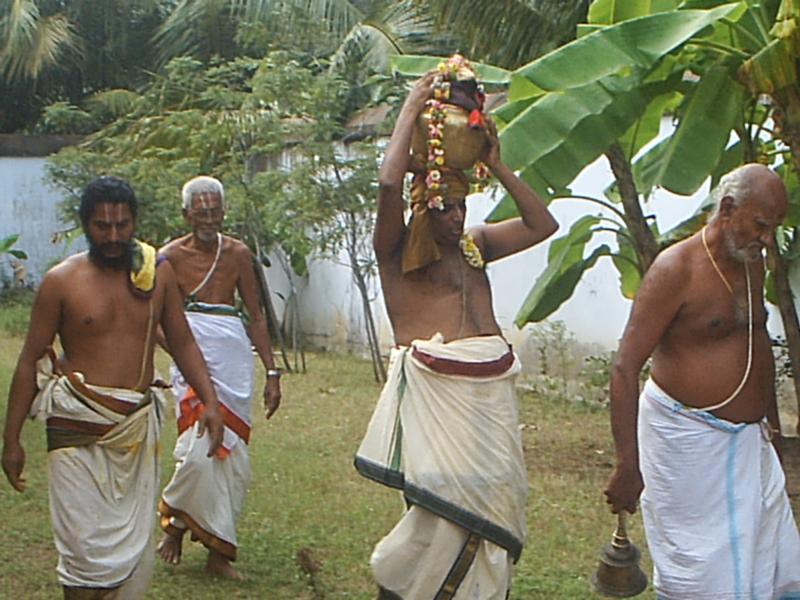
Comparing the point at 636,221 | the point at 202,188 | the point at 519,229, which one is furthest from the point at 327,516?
the point at 519,229

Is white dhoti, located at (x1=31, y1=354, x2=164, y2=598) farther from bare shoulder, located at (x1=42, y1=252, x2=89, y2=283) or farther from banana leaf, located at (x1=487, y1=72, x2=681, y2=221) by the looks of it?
banana leaf, located at (x1=487, y1=72, x2=681, y2=221)

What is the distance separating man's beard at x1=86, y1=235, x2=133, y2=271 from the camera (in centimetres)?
503

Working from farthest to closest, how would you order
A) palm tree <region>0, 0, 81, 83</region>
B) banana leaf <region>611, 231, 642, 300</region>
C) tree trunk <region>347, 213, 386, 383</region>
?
palm tree <region>0, 0, 81, 83</region> → tree trunk <region>347, 213, 386, 383</region> → banana leaf <region>611, 231, 642, 300</region>

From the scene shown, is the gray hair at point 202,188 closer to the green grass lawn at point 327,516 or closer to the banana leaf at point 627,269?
the green grass lawn at point 327,516

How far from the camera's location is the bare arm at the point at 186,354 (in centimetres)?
531

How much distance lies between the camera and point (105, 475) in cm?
502

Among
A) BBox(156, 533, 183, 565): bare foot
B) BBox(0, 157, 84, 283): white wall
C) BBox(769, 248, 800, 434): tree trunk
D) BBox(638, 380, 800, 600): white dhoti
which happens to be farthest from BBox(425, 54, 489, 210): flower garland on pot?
BBox(0, 157, 84, 283): white wall

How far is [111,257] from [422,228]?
1.29 m

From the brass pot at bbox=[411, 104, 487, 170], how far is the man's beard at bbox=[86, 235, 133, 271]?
1.26 meters

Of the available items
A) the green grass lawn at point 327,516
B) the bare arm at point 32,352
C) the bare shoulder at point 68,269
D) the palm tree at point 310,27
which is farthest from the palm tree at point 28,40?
the bare arm at point 32,352

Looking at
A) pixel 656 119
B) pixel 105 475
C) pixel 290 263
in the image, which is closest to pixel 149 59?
pixel 290 263

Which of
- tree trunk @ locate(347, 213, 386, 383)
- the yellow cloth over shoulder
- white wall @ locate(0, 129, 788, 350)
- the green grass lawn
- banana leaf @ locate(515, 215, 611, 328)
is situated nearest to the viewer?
the yellow cloth over shoulder

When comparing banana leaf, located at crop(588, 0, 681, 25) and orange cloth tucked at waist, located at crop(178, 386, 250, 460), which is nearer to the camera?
orange cloth tucked at waist, located at crop(178, 386, 250, 460)

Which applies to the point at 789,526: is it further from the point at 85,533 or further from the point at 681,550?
the point at 85,533
